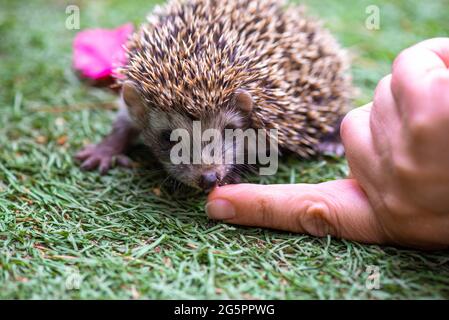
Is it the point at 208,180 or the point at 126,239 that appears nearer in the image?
the point at 126,239

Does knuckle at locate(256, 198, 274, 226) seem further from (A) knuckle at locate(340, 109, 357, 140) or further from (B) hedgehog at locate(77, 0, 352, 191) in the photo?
(A) knuckle at locate(340, 109, 357, 140)

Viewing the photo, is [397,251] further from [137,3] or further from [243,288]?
[137,3]

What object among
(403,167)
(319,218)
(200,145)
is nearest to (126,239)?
(200,145)

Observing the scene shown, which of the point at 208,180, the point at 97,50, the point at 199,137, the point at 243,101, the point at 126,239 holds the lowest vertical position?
the point at 126,239

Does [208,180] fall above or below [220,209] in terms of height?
above

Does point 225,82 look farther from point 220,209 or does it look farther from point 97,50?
point 97,50

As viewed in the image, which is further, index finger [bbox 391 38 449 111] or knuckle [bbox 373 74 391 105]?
knuckle [bbox 373 74 391 105]

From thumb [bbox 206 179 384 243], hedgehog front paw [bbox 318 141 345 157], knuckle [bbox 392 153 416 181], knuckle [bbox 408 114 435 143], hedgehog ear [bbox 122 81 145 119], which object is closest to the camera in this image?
knuckle [bbox 408 114 435 143]

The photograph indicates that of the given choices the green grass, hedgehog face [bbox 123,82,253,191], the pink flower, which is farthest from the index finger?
the pink flower
